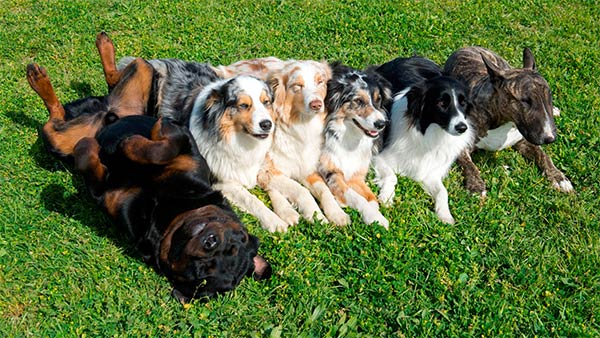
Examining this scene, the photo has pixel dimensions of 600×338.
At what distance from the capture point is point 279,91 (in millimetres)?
5711

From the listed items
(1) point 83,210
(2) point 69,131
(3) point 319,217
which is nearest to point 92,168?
(1) point 83,210

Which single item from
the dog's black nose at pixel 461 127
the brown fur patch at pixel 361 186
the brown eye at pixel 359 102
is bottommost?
the brown fur patch at pixel 361 186

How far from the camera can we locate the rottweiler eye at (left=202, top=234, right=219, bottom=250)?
13.1 ft

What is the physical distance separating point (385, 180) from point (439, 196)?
0.62 m

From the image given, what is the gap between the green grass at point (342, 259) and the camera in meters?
4.29

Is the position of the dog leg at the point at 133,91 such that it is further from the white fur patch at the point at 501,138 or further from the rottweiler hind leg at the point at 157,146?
the white fur patch at the point at 501,138

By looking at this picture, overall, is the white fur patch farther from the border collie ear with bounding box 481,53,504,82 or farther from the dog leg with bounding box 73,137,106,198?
the dog leg with bounding box 73,137,106,198

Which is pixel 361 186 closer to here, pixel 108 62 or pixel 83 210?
pixel 83 210

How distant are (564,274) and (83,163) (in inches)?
176

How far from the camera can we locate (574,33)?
916 centimetres

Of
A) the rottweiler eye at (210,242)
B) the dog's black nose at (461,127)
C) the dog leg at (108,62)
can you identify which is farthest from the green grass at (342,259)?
the dog leg at (108,62)

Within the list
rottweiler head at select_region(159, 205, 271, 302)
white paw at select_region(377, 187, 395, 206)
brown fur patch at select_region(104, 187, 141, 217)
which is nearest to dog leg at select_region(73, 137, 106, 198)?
brown fur patch at select_region(104, 187, 141, 217)

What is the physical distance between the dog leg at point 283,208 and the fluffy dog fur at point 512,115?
2.11m

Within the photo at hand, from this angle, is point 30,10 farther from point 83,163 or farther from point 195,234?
point 195,234
